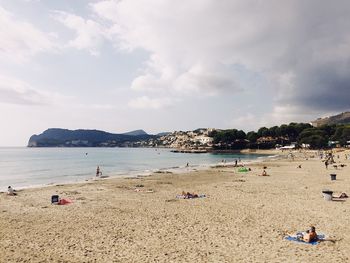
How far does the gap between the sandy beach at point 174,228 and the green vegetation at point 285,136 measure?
360 ft

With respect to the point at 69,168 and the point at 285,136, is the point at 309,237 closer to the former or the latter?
the point at 69,168

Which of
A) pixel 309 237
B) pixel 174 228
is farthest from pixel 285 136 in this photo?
pixel 309 237

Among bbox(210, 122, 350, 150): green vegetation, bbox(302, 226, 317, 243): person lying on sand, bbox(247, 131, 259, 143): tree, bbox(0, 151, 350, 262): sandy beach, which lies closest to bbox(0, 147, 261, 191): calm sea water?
bbox(0, 151, 350, 262): sandy beach

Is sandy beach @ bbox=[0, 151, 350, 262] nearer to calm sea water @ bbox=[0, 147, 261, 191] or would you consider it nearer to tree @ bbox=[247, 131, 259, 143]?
calm sea water @ bbox=[0, 147, 261, 191]

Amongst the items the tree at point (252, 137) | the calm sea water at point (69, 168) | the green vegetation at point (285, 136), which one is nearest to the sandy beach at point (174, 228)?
the calm sea water at point (69, 168)

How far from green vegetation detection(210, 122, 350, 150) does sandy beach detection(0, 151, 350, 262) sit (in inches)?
4322

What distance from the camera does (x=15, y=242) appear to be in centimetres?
1317

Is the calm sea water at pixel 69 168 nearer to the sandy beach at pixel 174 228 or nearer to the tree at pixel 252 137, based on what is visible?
the sandy beach at pixel 174 228

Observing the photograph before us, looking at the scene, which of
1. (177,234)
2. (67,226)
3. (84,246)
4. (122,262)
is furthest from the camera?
(67,226)

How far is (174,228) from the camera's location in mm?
14984

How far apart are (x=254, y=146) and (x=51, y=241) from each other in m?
150

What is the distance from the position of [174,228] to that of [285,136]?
144563mm

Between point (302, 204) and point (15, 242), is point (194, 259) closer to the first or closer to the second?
point (15, 242)

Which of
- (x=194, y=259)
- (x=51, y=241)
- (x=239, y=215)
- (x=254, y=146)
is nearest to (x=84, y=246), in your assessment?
(x=51, y=241)
